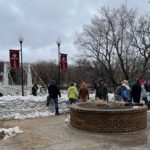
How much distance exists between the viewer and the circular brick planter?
34.9 ft

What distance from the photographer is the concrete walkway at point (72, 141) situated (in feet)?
29.1

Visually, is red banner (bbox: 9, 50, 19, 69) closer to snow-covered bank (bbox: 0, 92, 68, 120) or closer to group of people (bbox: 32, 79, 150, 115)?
snow-covered bank (bbox: 0, 92, 68, 120)

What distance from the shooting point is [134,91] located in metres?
16.8

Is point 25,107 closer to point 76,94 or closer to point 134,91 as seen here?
point 76,94

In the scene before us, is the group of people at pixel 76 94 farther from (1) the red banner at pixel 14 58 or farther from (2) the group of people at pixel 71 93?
(1) the red banner at pixel 14 58

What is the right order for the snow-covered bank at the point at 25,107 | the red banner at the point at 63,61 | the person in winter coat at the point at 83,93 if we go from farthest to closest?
the red banner at the point at 63,61
the person in winter coat at the point at 83,93
the snow-covered bank at the point at 25,107

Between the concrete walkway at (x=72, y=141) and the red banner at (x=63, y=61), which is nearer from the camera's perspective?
the concrete walkway at (x=72, y=141)

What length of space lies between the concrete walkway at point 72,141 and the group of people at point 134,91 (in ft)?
15.3

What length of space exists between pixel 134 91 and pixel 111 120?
254 inches

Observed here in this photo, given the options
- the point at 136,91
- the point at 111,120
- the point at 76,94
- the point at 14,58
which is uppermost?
the point at 14,58

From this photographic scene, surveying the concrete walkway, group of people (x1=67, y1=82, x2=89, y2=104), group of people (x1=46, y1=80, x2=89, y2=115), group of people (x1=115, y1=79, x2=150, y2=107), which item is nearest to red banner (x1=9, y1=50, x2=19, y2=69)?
group of people (x1=46, y1=80, x2=89, y2=115)

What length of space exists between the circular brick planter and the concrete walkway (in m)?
0.26

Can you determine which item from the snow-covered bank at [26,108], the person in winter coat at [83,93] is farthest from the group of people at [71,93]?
the snow-covered bank at [26,108]

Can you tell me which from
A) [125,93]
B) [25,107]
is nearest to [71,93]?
[25,107]
